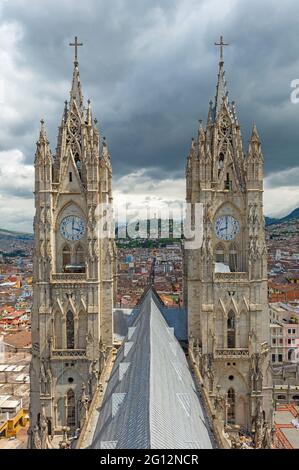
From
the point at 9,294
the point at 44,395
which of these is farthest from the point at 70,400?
the point at 9,294

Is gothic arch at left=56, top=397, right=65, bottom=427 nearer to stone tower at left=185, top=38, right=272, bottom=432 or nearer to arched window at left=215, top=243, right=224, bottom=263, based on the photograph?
stone tower at left=185, top=38, right=272, bottom=432

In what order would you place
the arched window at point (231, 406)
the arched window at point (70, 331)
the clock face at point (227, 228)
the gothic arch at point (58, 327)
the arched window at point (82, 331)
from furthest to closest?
1. the clock face at point (227, 228)
2. the arched window at point (70, 331)
3. the arched window at point (82, 331)
4. the gothic arch at point (58, 327)
5. the arched window at point (231, 406)

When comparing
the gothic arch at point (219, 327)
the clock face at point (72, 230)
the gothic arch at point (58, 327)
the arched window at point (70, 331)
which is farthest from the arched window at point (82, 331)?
the gothic arch at point (219, 327)

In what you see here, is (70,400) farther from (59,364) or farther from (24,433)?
(24,433)

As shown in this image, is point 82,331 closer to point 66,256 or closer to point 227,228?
point 66,256

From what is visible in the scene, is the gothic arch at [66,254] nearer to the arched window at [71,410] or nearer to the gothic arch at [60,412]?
the arched window at [71,410]

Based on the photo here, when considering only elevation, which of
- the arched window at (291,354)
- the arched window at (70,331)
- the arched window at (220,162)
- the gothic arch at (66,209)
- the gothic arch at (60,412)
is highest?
the arched window at (220,162)
